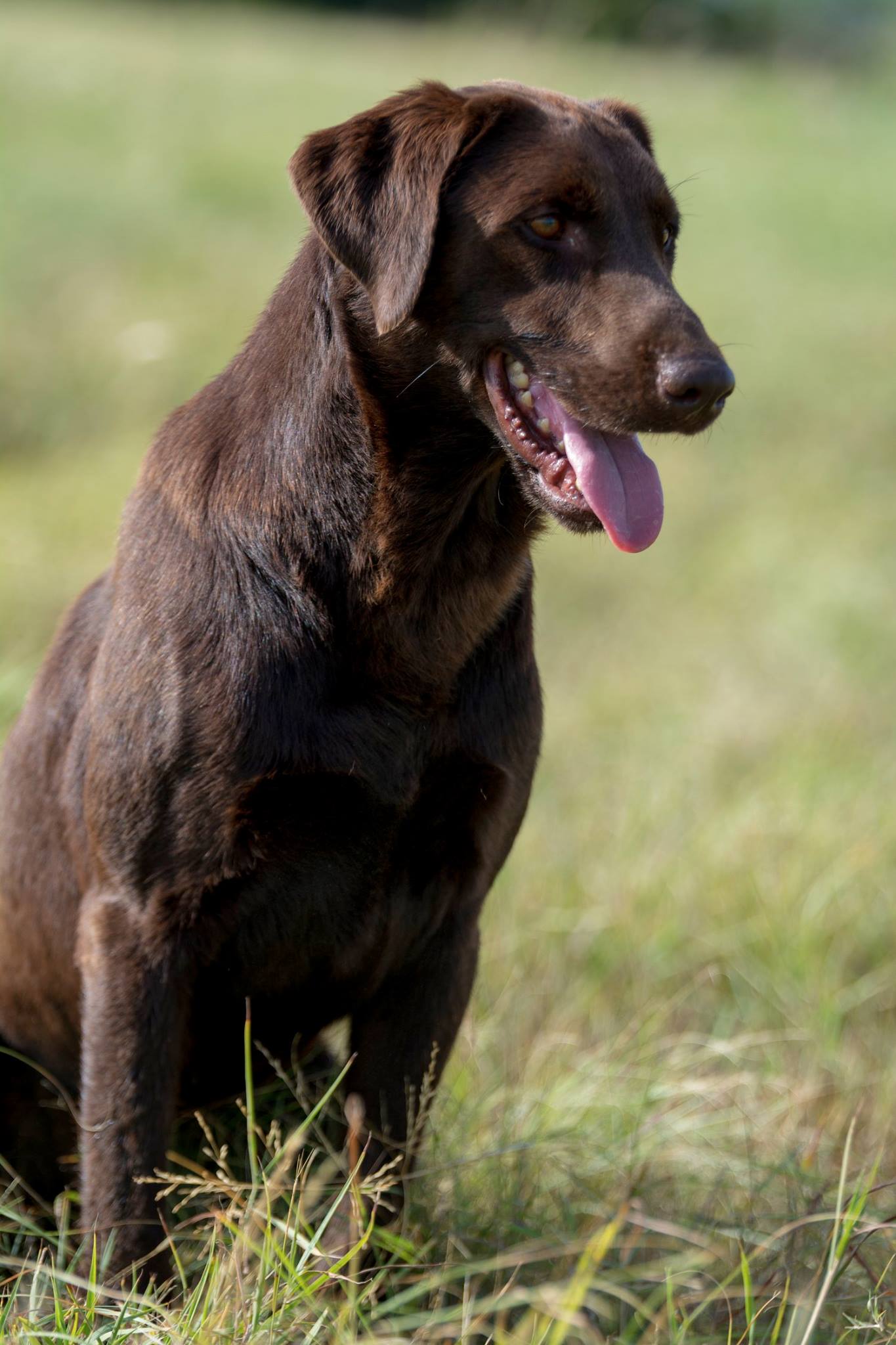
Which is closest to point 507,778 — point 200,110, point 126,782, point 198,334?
point 126,782

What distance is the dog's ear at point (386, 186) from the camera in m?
2.22

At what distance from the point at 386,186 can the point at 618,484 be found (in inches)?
22.2

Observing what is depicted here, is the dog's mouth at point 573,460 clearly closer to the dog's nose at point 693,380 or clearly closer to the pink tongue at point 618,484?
the pink tongue at point 618,484

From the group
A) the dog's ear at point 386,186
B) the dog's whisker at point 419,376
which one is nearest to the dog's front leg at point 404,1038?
the dog's whisker at point 419,376

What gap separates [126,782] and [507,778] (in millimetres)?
596

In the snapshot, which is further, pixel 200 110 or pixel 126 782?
pixel 200 110

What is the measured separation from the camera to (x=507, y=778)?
2418 millimetres

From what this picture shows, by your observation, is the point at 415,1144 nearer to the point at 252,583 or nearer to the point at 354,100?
the point at 252,583

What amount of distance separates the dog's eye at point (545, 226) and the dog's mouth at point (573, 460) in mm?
184

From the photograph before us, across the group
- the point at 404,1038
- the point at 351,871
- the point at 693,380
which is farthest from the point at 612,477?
the point at 404,1038

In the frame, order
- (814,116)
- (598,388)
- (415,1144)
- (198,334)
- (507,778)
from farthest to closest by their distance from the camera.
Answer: (814,116), (198,334), (415,1144), (507,778), (598,388)

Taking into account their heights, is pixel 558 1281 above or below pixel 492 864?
below

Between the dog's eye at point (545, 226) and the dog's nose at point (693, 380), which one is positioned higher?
the dog's eye at point (545, 226)

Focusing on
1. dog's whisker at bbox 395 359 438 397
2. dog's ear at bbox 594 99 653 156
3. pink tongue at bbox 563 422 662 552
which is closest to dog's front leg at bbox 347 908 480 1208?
pink tongue at bbox 563 422 662 552
